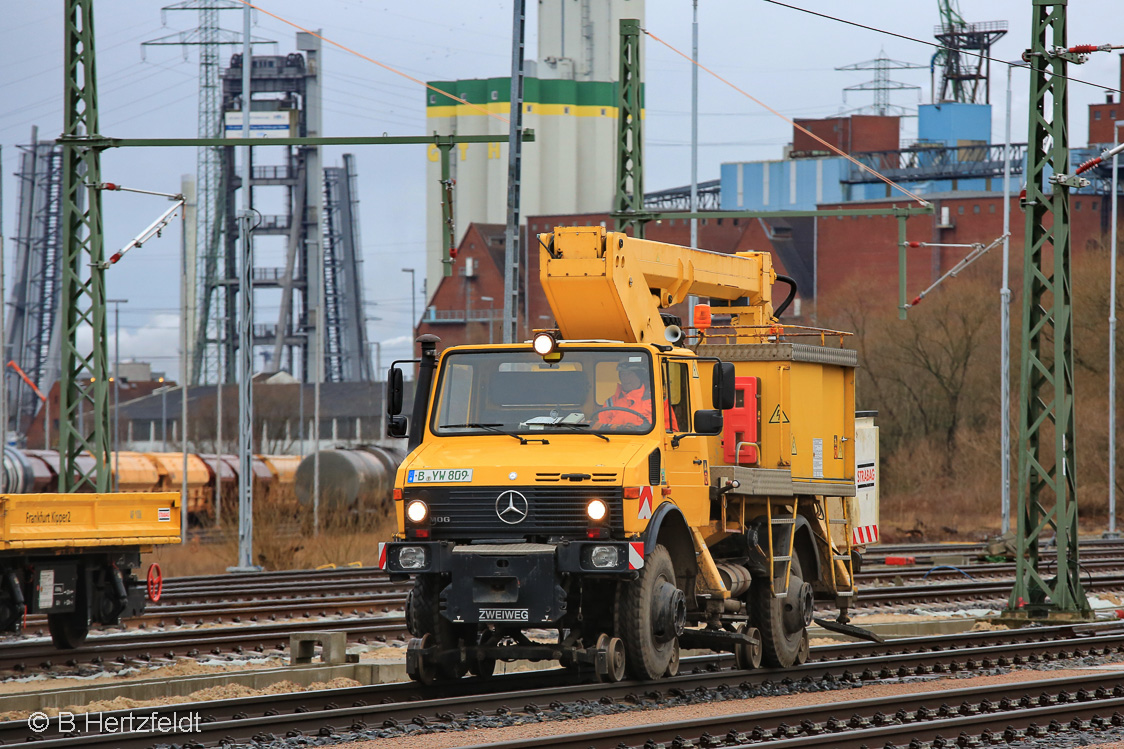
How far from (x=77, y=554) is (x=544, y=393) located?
8047 mm

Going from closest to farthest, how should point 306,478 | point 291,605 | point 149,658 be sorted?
point 149,658 < point 291,605 < point 306,478

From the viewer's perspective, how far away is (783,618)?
14.9m

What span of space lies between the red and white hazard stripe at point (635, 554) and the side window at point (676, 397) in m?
1.40

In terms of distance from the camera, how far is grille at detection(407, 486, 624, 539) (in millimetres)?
11820

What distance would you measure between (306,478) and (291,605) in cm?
2898

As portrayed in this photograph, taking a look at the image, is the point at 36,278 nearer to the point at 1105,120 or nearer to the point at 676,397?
the point at 1105,120

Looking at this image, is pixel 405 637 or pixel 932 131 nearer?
pixel 405 637

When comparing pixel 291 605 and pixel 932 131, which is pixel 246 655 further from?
pixel 932 131

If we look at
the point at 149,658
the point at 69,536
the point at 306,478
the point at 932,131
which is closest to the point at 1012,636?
the point at 149,658

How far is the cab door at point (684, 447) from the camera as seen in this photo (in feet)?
41.9

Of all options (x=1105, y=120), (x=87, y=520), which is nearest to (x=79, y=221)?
(x=87, y=520)

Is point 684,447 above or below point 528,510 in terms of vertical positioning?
above

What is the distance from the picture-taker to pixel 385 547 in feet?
40.3

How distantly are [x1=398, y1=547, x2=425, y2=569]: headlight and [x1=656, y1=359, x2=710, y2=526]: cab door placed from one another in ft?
7.30
